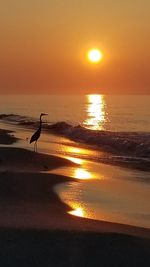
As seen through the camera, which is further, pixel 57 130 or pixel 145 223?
pixel 57 130

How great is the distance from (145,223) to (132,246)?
74.3 inches

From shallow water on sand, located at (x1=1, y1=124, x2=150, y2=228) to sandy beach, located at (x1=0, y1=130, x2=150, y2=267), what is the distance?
53cm

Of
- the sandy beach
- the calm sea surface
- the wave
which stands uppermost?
the calm sea surface

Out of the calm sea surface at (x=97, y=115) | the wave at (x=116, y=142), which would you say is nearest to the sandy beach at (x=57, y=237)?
the wave at (x=116, y=142)

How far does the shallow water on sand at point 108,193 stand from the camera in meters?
9.82

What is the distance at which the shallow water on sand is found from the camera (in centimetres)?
982

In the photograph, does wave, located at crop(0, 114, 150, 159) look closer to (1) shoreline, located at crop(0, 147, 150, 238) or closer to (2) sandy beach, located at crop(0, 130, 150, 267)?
(1) shoreline, located at crop(0, 147, 150, 238)

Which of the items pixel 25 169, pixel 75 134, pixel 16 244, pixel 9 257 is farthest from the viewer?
pixel 75 134

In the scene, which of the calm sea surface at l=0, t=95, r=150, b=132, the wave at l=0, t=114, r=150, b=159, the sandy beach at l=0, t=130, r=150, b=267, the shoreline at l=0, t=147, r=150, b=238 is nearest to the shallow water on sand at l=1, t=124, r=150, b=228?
the shoreline at l=0, t=147, r=150, b=238

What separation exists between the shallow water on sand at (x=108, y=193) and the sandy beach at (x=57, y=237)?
0.53 m

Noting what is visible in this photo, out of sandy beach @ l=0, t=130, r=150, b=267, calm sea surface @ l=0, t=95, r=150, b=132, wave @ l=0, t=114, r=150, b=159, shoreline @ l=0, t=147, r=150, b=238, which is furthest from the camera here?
calm sea surface @ l=0, t=95, r=150, b=132

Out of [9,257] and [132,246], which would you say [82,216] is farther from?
[9,257]

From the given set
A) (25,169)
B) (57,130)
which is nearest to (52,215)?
(25,169)

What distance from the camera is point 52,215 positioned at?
362 inches
